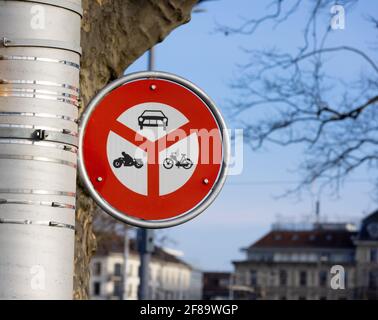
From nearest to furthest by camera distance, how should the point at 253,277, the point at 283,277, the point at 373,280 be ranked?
the point at 373,280 → the point at 283,277 → the point at 253,277

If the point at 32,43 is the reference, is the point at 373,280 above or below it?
below

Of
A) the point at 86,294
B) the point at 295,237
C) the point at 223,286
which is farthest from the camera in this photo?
the point at 295,237

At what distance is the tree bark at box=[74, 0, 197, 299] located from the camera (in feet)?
13.6

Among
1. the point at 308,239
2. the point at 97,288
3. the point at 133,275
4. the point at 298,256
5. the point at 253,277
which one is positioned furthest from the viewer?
the point at 97,288

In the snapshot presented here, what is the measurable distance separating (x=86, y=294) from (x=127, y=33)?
1085mm

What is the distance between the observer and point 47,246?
7.71 feet

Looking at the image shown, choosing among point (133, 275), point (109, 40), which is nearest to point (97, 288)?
point (133, 275)

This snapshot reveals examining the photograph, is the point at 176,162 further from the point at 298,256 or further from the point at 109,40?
the point at 298,256

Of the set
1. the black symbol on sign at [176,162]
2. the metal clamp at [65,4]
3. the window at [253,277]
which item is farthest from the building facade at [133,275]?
the metal clamp at [65,4]

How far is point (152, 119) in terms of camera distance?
2754 mm

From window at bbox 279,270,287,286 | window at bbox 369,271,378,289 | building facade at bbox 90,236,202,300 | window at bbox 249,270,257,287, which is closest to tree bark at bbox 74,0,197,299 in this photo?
window at bbox 369,271,378,289

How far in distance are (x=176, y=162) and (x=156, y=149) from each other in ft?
0.26
